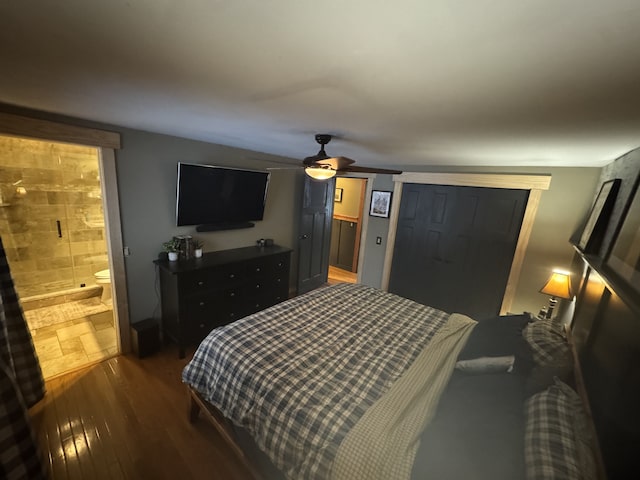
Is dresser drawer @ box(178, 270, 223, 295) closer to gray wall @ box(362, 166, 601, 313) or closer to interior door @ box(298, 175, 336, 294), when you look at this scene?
interior door @ box(298, 175, 336, 294)

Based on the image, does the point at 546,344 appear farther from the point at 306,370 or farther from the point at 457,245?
the point at 457,245

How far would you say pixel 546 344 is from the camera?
1.43 m

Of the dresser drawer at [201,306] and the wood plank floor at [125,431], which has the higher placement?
the dresser drawer at [201,306]

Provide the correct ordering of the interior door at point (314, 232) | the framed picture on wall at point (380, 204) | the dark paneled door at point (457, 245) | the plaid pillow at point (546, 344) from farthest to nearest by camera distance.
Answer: the interior door at point (314, 232), the framed picture on wall at point (380, 204), the dark paneled door at point (457, 245), the plaid pillow at point (546, 344)

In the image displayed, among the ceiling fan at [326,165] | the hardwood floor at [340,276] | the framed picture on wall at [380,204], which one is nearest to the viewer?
the ceiling fan at [326,165]

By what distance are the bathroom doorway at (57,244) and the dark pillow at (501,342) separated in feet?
10.5

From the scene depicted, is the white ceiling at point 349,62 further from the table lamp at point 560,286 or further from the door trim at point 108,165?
the table lamp at point 560,286

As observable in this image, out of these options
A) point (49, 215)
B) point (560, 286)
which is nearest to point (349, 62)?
point (560, 286)

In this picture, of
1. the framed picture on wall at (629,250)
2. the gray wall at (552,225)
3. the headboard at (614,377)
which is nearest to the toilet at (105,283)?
the headboard at (614,377)

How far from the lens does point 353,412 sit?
1254 millimetres

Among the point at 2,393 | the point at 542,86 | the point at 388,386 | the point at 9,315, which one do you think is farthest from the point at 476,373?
the point at 9,315

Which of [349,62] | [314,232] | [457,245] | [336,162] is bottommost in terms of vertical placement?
[314,232]

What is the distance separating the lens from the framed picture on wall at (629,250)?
1042 mm

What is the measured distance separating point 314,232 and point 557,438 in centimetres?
342
